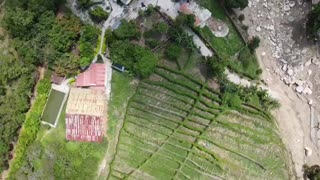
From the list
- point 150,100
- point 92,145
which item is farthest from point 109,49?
point 92,145

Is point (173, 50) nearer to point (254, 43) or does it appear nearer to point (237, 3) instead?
point (237, 3)

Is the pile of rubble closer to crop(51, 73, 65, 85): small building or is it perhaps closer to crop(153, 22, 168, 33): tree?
crop(153, 22, 168, 33): tree

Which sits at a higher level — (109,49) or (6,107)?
(109,49)

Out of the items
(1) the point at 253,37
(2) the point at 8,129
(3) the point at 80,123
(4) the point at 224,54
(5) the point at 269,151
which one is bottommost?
(2) the point at 8,129

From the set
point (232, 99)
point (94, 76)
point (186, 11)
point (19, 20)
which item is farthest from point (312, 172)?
point (19, 20)

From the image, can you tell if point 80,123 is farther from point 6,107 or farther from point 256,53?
point 256,53

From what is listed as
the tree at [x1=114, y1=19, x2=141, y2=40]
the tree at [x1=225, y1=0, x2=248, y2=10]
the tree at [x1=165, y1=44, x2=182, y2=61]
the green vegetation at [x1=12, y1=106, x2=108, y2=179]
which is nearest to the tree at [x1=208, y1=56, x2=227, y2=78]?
the tree at [x1=165, y1=44, x2=182, y2=61]
